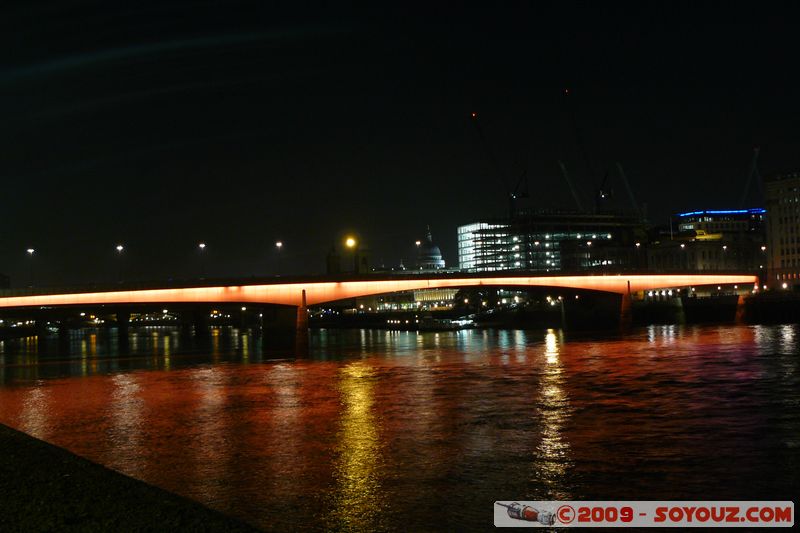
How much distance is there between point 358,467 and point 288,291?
68.6 metres

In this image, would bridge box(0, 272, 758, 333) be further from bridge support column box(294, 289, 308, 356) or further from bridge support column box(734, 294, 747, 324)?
bridge support column box(734, 294, 747, 324)

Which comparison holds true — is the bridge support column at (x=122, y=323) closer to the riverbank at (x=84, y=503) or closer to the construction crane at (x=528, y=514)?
the riverbank at (x=84, y=503)

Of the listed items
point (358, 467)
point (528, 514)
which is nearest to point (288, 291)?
point (358, 467)

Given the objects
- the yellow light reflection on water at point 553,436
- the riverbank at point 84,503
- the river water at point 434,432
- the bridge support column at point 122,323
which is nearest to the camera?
the riverbank at point 84,503

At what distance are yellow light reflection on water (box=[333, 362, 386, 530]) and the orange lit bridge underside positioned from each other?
48.3m

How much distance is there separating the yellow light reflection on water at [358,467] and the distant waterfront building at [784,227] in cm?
14441

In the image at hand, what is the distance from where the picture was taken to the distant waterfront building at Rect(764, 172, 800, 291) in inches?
6506

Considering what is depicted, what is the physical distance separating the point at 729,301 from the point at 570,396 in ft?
302

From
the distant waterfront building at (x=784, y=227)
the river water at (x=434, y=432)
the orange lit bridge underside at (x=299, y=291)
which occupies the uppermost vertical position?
the distant waterfront building at (x=784, y=227)

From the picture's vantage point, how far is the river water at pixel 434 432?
19688 mm

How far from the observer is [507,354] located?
2749 inches

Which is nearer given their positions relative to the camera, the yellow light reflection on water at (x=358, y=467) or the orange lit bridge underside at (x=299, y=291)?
the yellow light reflection on water at (x=358, y=467)

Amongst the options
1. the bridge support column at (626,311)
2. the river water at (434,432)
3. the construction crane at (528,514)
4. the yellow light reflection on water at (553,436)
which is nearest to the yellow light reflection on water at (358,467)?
the river water at (434,432)

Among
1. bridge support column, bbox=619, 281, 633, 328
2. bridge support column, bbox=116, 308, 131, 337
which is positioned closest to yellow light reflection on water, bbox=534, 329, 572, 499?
bridge support column, bbox=619, 281, 633, 328
